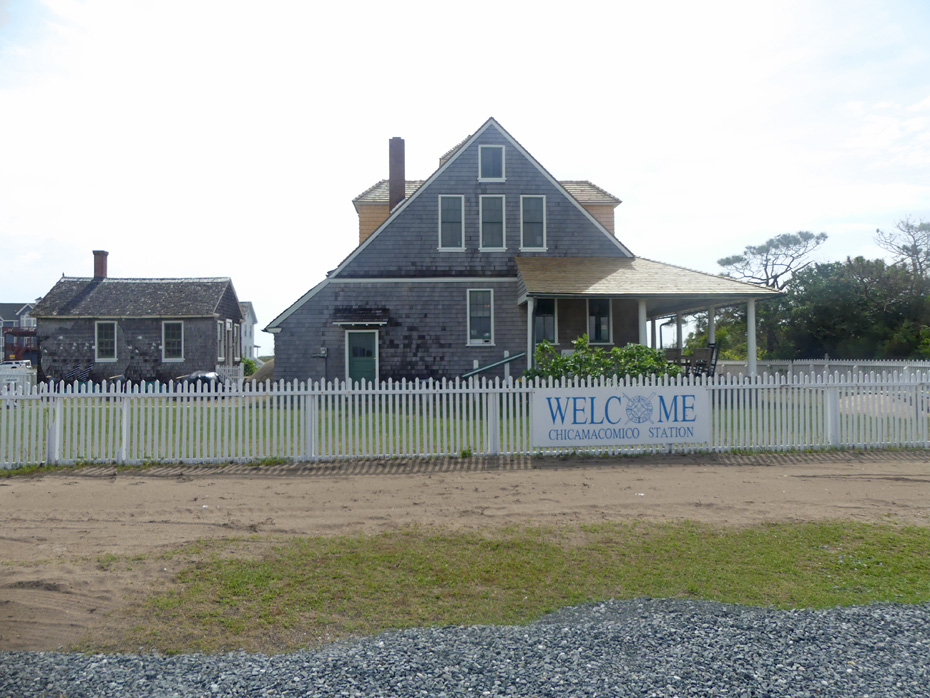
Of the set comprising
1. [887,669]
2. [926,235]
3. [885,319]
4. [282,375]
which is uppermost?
[926,235]

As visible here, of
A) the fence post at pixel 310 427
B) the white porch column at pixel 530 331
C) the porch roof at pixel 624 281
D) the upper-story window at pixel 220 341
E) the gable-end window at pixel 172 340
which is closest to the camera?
the fence post at pixel 310 427

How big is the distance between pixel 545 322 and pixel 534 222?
3.16 meters

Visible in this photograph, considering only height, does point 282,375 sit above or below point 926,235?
below

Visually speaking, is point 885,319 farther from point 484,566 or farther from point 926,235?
point 484,566

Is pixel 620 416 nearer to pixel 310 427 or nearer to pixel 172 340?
pixel 310 427

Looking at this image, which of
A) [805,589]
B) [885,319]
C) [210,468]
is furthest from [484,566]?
[885,319]

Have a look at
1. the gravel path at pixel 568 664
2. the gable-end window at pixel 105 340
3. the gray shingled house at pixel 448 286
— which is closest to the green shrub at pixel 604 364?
the gray shingled house at pixel 448 286

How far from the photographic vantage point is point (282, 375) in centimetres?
2177

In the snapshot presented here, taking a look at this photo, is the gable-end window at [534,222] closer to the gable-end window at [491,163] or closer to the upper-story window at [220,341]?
the gable-end window at [491,163]

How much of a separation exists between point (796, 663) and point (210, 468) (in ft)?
28.9

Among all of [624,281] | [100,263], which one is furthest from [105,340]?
[624,281]

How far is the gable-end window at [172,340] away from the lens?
32000 mm

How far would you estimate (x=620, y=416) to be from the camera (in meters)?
11.5

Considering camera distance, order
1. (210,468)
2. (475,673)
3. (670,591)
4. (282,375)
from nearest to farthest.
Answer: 1. (475,673)
2. (670,591)
3. (210,468)
4. (282,375)
